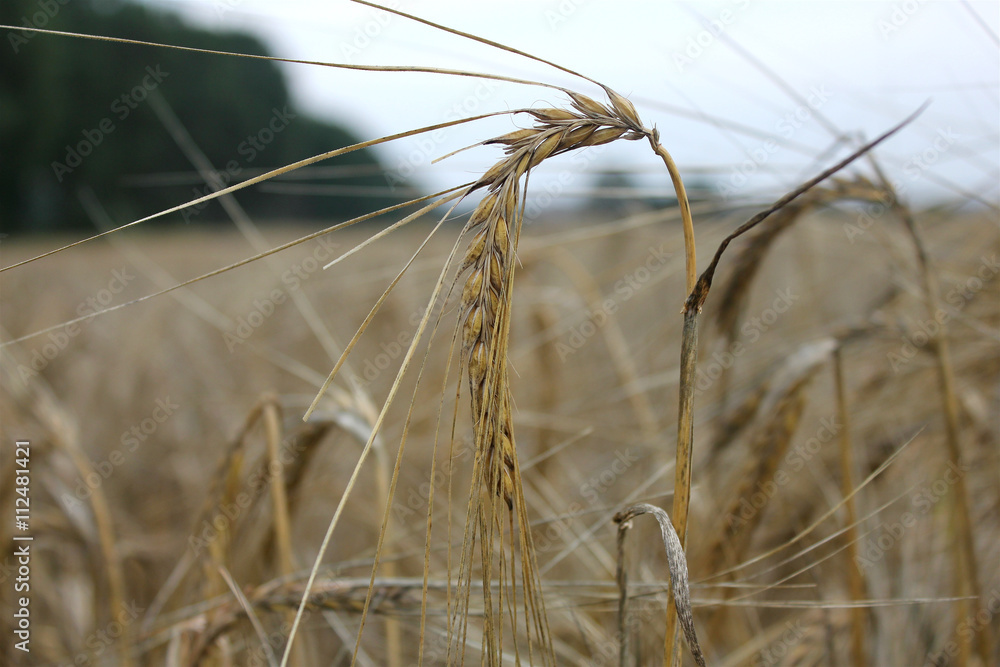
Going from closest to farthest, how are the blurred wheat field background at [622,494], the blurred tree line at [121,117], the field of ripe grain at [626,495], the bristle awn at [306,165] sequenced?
the bristle awn at [306,165]
the blurred wheat field background at [622,494]
the field of ripe grain at [626,495]
the blurred tree line at [121,117]

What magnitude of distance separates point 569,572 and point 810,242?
813 mm

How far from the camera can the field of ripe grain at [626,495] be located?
2.05ft

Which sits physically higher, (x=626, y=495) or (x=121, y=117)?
(x=121, y=117)

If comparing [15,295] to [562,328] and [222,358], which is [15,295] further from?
[562,328]

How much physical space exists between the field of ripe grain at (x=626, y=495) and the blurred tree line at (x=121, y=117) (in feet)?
34.7

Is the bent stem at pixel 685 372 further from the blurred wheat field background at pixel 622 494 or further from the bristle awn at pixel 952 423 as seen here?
the bristle awn at pixel 952 423

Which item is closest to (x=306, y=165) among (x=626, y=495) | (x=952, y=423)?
(x=952, y=423)

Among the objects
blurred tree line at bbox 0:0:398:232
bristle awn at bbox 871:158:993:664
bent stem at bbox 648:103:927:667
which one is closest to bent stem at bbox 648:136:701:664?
bent stem at bbox 648:103:927:667

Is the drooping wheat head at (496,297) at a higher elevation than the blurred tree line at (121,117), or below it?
below

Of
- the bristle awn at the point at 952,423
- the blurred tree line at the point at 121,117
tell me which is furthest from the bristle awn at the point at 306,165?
the blurred tree line at the point at 121,117

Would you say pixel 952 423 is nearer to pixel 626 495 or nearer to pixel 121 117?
pixel 626 495

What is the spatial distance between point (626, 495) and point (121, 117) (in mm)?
20086

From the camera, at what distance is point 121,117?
1720cm

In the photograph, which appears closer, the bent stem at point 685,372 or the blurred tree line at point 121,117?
the bent stem at point 685,372
